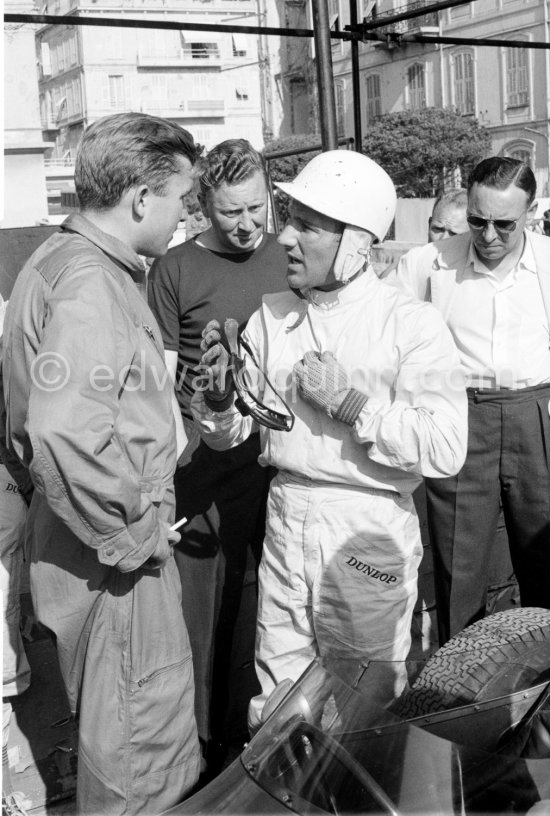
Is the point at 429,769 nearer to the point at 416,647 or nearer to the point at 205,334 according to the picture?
the point at 205,334

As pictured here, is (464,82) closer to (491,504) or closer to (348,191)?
(491,504)

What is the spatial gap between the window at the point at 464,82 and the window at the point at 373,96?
694cm

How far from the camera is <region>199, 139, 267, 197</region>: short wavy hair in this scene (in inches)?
134

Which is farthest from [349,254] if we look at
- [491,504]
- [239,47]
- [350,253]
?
[239,47]

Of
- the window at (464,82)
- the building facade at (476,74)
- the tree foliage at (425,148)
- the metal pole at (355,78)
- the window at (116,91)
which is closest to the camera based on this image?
the metal pole at (355,78)

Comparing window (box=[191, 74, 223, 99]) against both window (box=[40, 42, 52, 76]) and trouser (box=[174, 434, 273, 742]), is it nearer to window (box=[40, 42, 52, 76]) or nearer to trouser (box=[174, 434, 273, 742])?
window (box=[40, 42, 52, 76])

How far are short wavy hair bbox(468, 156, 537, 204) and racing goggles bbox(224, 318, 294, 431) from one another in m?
1.20

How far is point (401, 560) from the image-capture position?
2693mm

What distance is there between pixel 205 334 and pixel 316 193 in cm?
57

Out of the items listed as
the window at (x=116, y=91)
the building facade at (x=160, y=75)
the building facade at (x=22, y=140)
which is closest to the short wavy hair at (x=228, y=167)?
the building facade at (x=22, y=140)

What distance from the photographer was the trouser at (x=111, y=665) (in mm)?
2365

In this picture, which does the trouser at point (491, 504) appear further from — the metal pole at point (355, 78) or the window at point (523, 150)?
the window at point (523, 150)

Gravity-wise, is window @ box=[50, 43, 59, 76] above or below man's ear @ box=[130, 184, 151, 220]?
above

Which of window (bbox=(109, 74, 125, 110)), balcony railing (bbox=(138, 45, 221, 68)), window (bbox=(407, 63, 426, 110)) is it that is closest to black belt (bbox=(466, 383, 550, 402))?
window (bbox=(407, 63, 426, 110))
